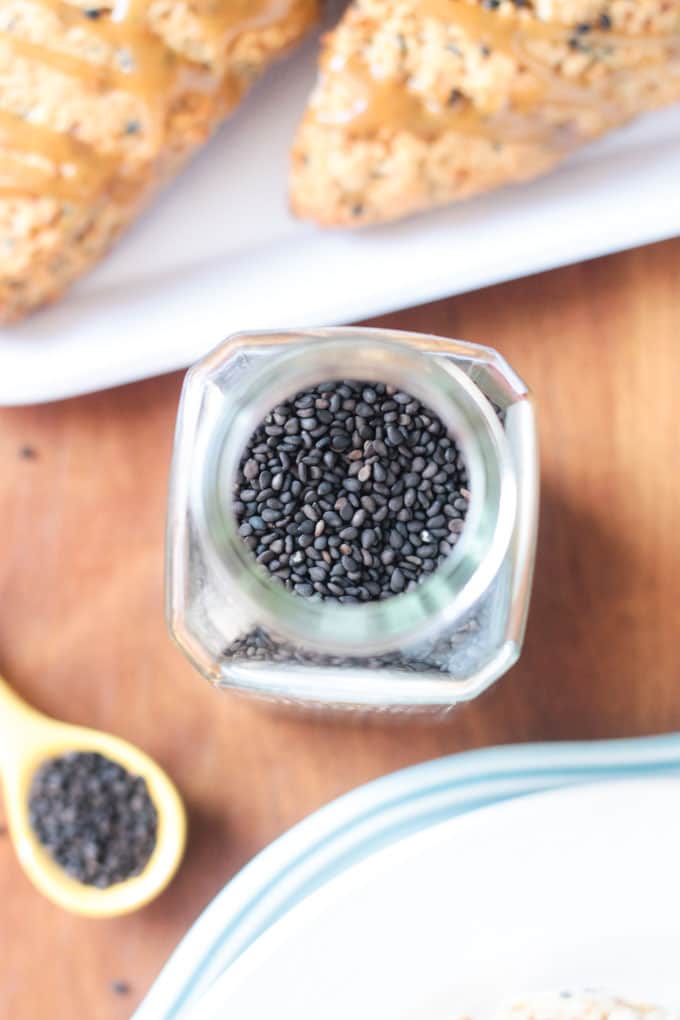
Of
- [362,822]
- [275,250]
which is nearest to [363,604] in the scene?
[362,822]

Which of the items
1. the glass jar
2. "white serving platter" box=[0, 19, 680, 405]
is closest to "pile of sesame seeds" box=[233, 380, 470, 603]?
the glass jar

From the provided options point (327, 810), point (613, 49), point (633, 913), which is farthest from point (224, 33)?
point (633, 913)

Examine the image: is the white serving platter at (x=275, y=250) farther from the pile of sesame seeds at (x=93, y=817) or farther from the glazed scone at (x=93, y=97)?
the pile of sesame seeds at (x=93, y=817)

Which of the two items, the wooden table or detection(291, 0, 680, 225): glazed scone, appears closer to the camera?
detection(291, 0, 680, 225): glazed scone

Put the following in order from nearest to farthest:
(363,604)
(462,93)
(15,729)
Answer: (363,604)
(462,93)
(15,729)

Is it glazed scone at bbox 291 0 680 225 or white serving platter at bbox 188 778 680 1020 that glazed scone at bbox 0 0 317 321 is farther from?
white serving platter at bbox 188 778 680 1020

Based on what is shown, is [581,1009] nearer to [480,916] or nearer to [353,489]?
[480,916]
